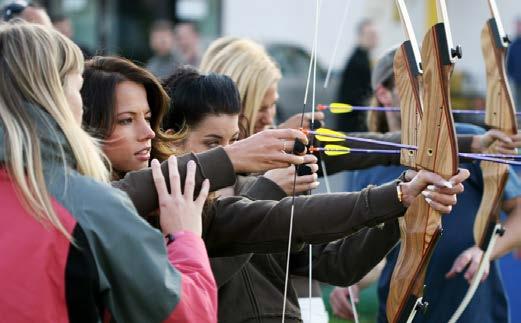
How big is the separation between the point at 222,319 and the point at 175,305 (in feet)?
2.51

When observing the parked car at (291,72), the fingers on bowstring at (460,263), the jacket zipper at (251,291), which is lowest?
the parked car at (291,72)

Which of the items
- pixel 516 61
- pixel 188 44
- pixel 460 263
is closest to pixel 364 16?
pixel 516 61

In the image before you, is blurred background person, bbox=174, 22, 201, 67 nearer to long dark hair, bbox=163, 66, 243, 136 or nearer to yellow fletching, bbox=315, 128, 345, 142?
long dark hair, bbox=163, 66, 243, 136

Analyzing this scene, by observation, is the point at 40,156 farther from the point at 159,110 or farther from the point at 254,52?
the point at 254,52

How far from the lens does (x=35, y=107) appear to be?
1809 mm

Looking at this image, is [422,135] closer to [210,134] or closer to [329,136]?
[329,136]

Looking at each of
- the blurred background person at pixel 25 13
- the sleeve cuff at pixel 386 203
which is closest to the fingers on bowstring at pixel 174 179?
the sleeve cuff at pixel 386 203

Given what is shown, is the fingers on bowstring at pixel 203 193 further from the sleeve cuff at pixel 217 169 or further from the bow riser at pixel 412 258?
the bow riser at pixel 412 258

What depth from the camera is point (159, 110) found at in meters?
2.55

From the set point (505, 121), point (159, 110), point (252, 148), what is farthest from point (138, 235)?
point (505, 121)

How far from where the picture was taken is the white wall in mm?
11891

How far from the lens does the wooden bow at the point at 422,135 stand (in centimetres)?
229

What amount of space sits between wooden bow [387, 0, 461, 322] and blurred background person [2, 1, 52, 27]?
1.94 meters

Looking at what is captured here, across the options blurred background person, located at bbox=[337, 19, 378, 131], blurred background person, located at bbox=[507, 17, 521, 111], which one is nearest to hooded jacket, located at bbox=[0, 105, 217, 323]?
blurred background person, located at bbox=[337, 19, 378, 131]
